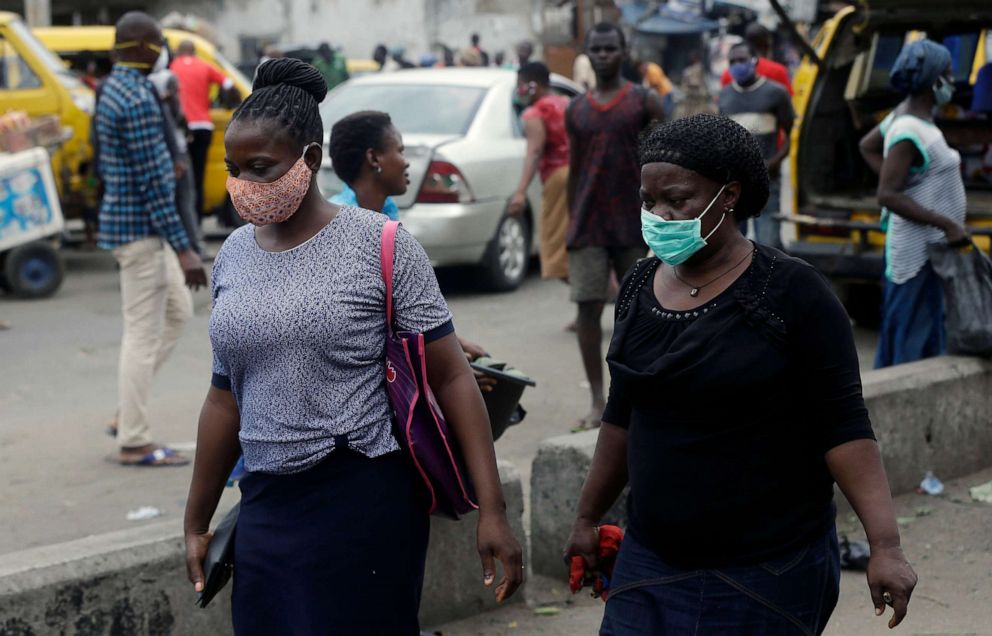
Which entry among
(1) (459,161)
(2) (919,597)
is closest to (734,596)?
(2) (919,597)

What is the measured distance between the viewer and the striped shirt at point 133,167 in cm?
615

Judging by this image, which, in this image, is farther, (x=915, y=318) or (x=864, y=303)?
(x=864, y=303)

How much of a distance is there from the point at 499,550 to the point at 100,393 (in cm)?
560

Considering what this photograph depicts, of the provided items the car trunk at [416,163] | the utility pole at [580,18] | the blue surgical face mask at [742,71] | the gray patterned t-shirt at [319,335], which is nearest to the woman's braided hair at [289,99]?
the gray patterned t-shirt at [319,335]

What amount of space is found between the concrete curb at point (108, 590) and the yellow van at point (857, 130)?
5.42 metres

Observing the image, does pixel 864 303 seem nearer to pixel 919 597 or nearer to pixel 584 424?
pixel 584 424

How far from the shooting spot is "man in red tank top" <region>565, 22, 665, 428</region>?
22.3 ft

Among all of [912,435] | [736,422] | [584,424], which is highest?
[736,422]

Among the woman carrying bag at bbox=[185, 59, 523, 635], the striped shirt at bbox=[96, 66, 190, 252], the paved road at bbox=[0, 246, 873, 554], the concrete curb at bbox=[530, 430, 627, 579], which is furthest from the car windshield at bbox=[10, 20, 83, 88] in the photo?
the woman carrying bag at bbox=[185, 59, 523, 635]

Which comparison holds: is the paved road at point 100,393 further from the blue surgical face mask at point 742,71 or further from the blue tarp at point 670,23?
the blue tarp at point 670,23

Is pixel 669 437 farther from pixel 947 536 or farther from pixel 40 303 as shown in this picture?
pixel 40 303

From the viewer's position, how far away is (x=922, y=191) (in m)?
6.04

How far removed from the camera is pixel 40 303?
10852 mm

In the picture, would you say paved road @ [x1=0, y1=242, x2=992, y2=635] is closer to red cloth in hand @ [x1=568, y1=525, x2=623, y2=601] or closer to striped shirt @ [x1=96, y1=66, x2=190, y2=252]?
striped shirt @ [x1=96, y1=66, x2=190, y2=252]
